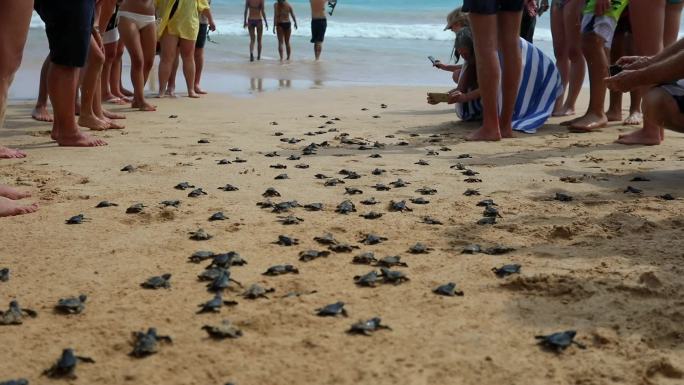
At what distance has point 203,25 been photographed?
11016 millimetres

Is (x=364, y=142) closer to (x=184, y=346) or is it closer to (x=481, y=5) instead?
(x=481, y=5)

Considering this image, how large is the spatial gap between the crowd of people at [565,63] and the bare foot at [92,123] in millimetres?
3012

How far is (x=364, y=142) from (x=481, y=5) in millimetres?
1427

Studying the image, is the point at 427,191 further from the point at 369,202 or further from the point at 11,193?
the point at 11,193

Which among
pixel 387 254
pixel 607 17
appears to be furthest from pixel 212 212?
pixel 607 17

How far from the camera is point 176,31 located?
9.58 m

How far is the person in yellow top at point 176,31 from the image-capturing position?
950cm

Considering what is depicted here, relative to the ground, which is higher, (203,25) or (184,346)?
(203,25)

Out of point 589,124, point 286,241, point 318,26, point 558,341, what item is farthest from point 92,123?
point 318,26

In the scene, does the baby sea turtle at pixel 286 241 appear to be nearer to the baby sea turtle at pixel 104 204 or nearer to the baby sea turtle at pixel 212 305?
the baby sea turtle at pixel 212 305

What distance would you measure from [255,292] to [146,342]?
20.3 inches

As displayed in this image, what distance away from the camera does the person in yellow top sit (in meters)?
9.50

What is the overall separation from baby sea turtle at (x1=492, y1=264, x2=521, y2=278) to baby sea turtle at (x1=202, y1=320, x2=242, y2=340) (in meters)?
1.06

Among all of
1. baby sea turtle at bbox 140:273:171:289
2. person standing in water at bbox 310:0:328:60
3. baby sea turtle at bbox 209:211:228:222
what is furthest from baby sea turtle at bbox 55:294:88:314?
person standing in water at bbox 310:0:328:60
